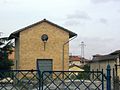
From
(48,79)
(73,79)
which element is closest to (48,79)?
(48,79)

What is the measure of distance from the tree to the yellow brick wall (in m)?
2.00

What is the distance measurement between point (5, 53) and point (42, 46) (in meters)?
5.06

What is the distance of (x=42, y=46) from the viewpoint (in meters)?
38.9

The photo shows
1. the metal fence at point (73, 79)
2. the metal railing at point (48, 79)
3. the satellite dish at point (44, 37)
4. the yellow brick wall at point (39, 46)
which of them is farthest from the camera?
the satellite dish at point (44, 37)

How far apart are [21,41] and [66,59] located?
17.4 feet

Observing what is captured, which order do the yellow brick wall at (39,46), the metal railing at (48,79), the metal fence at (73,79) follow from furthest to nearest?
the yellow brick wall at (39,46) < the metal fence at (73,79) < the metal railing at (48,79)

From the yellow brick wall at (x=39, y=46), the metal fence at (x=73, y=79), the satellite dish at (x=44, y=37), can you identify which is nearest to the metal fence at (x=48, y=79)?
→ the metal fence at (x=73, y=79)

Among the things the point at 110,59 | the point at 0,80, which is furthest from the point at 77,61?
the point at 0,80

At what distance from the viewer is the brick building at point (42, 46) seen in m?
38.6

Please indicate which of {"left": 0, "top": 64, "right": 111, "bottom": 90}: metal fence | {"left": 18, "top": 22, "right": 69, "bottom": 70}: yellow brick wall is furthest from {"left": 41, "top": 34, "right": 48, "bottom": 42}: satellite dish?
{"left": 0, "top": 64, "right": 111, "bottom": 90}: metal fence

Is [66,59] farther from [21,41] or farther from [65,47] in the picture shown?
[21,41]

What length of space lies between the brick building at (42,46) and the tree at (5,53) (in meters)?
1.41

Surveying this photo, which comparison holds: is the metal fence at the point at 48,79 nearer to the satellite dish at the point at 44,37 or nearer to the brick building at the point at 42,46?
the brick building at the point at 42,46

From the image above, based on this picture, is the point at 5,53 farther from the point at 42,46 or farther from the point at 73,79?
the point at 73,79
